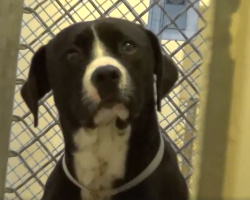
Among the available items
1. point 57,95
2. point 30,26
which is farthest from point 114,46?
point 30,26

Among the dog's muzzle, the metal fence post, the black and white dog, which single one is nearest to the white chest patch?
the black and white dog

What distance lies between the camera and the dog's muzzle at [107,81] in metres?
0.80

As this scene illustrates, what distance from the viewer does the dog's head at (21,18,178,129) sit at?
2.70 ft

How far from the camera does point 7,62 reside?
1.94 feet

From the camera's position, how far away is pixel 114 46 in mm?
896

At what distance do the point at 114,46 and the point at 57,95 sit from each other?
0.16 m

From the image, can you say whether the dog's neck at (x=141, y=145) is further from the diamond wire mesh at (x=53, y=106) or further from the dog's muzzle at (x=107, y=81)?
the diamond wire mesh at (x=53, y=106)

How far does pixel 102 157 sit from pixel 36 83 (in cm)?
23

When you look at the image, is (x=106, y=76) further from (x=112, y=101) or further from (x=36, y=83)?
(x=36, y=83)

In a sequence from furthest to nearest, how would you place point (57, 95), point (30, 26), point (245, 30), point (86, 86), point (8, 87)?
point (30, 26)
point (57, 95)
point (86, 86)
point (8, 87)
point (245, 30)

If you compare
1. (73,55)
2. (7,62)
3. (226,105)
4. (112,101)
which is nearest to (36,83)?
(73,55)

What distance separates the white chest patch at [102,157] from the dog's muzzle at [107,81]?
102mm

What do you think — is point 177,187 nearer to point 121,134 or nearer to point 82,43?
point 121,134

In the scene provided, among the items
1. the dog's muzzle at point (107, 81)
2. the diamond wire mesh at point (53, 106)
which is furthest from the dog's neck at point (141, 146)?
the diamond wire mesh at point (53, 106)
